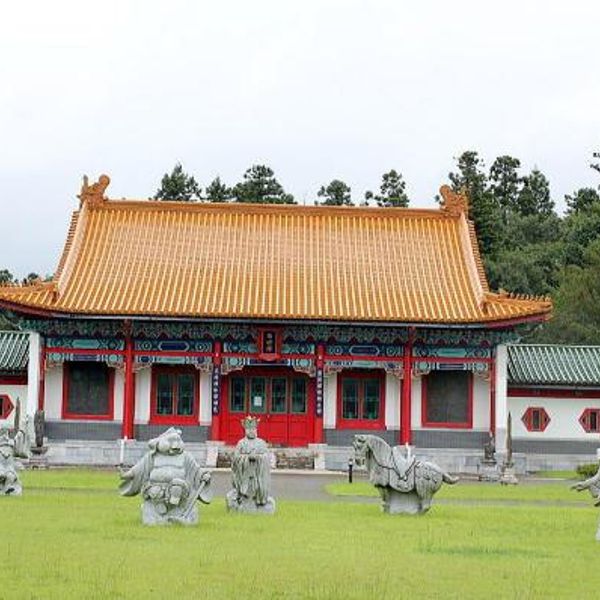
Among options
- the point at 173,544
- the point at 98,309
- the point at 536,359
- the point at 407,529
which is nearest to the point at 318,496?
the point at 407,529

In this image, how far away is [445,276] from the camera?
44.2 meters

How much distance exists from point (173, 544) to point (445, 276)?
2794cm

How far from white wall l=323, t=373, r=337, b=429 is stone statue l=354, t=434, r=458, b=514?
19958 millimetres

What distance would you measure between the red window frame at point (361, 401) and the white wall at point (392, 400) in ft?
0.43

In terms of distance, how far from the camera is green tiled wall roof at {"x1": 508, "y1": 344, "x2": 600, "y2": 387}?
43375mm

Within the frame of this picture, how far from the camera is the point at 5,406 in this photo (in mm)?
43688

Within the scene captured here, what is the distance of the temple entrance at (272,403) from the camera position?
4316 cm

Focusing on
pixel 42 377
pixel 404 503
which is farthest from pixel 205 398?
pixel 404 503

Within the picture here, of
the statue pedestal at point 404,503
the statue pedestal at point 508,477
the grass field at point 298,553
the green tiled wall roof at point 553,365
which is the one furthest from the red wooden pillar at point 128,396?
the statue pedestal at point 404,503

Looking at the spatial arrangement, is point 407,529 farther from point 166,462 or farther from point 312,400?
point 312,400

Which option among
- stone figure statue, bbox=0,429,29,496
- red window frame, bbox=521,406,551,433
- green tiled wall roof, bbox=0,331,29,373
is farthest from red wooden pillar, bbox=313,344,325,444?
stone figure statue, bbox=0,429,29,496

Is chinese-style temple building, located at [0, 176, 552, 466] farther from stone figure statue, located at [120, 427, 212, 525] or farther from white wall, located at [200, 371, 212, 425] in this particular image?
stone figure statue, located at [120, 427, 212, 525]

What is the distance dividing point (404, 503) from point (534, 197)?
82662 millimetres

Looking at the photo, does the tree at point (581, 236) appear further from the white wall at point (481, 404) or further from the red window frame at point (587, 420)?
the white wall at point (481, 404)
